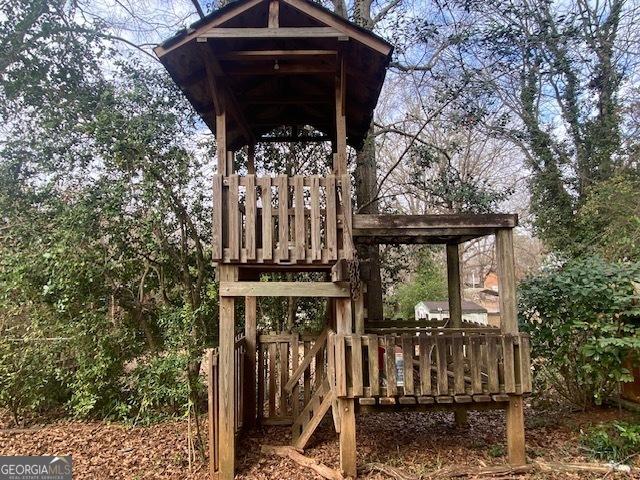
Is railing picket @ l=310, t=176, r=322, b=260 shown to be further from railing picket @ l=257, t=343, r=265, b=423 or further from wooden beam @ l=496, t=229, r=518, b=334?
railing picket @ l=257, t=343, r=265, b=423

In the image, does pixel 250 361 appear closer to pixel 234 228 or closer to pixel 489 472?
pixel 234 228

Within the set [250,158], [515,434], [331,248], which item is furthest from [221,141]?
[515,434]

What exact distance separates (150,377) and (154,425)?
0.85 m

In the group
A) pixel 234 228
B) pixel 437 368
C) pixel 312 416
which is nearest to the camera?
pixel 437 368

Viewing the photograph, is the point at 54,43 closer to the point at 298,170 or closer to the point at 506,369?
the point at 298,170

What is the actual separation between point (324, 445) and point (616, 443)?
3.58 m

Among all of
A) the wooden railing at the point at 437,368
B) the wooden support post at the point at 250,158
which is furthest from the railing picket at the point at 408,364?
the wooden support post at the point at 250,158

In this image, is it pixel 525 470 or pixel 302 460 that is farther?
pixel 302 460

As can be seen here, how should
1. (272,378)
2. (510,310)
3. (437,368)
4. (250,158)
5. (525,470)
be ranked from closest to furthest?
(525,470) → (437,368) → (510,310) → (272,378) → (250,158)

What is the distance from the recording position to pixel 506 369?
4.70m

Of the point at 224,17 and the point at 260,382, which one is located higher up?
the point at 224,17

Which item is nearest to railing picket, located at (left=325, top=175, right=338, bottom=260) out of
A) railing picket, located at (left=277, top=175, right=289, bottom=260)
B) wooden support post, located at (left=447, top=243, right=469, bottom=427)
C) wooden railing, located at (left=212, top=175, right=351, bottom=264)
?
wooden railing, located at (left=212, top=175, right=351, bottom=264)

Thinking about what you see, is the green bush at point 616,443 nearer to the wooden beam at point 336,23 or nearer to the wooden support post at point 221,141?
the wooden beam at point 336,23

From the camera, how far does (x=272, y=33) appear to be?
4605mm
